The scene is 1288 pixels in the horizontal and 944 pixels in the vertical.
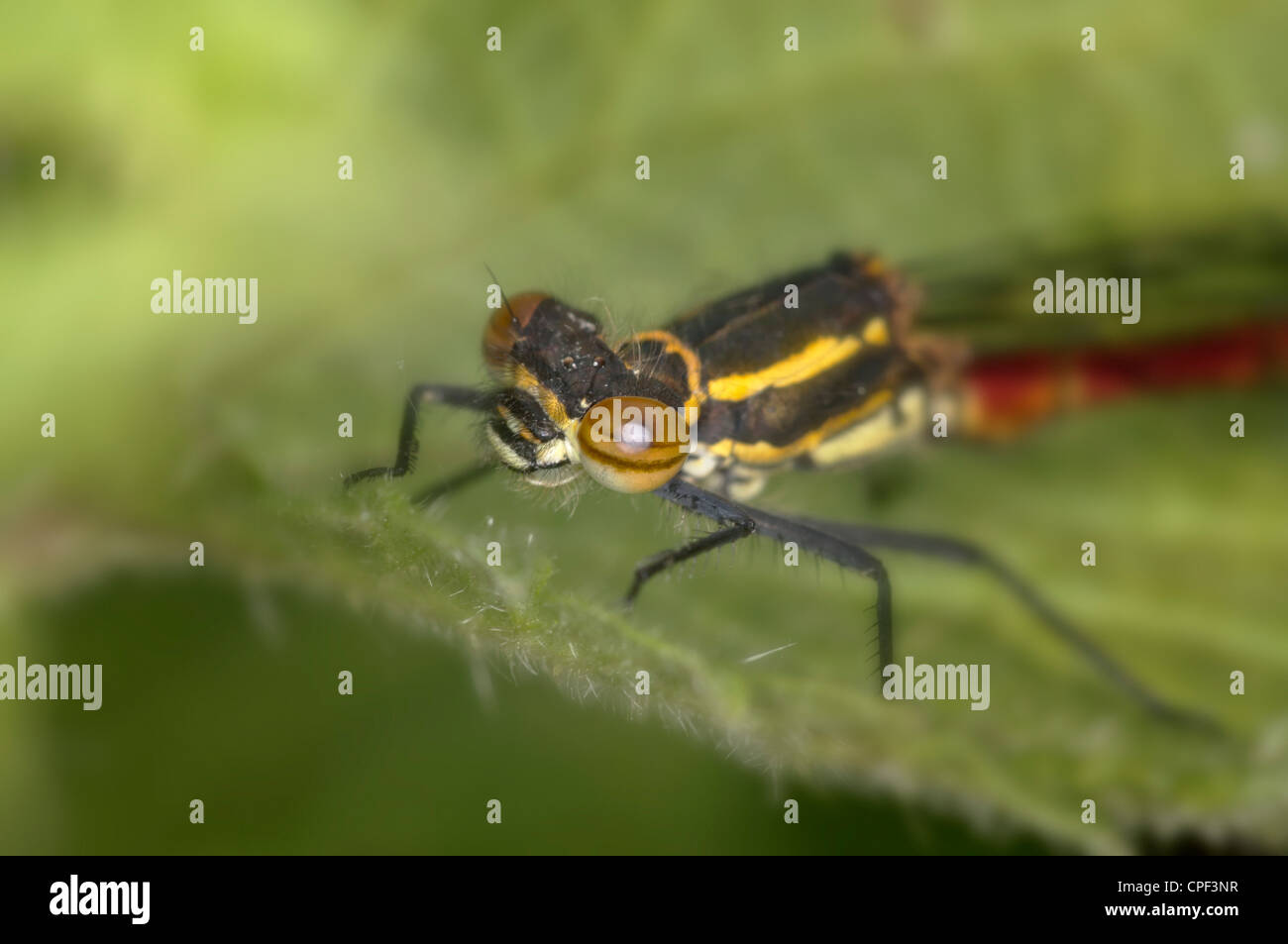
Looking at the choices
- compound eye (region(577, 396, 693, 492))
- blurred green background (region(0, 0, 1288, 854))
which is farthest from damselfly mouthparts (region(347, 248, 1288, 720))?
blurred green background (region(0, 0, 1288, 854))

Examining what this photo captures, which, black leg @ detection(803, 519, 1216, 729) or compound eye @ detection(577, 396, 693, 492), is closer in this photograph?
compound eye @ detection(577, 396, 693, 492)

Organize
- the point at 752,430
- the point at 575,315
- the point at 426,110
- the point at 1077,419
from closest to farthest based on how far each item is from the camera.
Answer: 1. the point at 575,315
2. the point at 752,430
3. the point at 426,110
4. the point at 1077,419

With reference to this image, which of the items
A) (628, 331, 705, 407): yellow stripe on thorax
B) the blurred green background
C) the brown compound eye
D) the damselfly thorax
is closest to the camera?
the damselfly thorax

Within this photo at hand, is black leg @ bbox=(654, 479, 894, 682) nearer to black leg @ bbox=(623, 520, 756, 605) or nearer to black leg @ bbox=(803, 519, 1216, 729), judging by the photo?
black leg @ bbox=(623, 520, 756, 605)

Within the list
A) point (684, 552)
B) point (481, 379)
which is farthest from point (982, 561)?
point (481, 379)

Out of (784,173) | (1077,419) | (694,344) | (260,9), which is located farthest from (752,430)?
(260,9)

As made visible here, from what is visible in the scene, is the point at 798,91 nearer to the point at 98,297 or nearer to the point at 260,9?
the point at 260,9

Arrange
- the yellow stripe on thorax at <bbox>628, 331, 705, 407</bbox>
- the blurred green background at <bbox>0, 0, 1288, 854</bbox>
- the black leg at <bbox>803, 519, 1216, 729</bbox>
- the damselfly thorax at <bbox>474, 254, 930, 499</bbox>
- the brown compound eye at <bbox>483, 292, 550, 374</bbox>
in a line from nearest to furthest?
1. the damselfly thorax at <bbox>474, 254, 930, 499</bbox>
2. the brown compound eye at <bbox>483, 292, 550, 374</bbox>
3. the yellow stripe on thorax at <bbox>628, 331, 705, 407</bbox>
4. the blurred green background at <bbox>0, 0, 1288, 854</bbox>
5. the black leg at <bbox>803, 519, 1216, 729</bbox>
